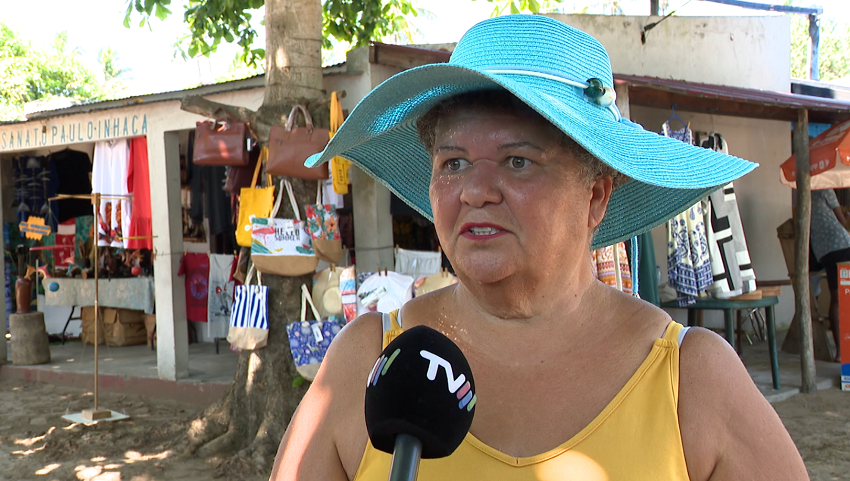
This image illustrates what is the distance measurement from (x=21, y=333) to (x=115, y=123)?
11.0 feet

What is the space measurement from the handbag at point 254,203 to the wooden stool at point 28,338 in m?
5.06

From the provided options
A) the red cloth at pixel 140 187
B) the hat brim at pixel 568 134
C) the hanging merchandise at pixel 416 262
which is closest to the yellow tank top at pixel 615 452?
the hat brim at pixel 568 134

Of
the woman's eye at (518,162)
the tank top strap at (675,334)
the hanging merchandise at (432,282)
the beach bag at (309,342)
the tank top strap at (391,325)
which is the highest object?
the woman's eye at (518,162)

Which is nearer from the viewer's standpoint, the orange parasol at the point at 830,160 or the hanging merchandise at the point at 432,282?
the hanging merchandise at the point at 432,282

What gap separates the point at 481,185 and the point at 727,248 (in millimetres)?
5669

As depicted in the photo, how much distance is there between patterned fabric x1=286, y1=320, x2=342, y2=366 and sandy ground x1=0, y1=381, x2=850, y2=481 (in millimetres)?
889

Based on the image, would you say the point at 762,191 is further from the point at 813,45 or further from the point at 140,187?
the point at 140,187

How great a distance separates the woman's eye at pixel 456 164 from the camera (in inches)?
53.6

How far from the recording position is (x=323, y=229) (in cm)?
546

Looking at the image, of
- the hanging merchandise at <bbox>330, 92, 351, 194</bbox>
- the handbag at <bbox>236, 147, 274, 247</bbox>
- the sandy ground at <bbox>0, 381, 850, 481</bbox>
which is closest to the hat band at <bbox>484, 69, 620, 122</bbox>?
the hanging merchandise at <bbox>330, 92, 351, 194</bbox>

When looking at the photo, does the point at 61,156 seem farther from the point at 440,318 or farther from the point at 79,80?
the point at 79,80

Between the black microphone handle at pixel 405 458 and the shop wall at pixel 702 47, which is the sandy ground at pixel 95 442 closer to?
the black microphone handle at pixel 405 458

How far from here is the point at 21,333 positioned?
9.22 metres

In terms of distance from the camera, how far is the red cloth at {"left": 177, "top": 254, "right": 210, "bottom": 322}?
28.5 feet
